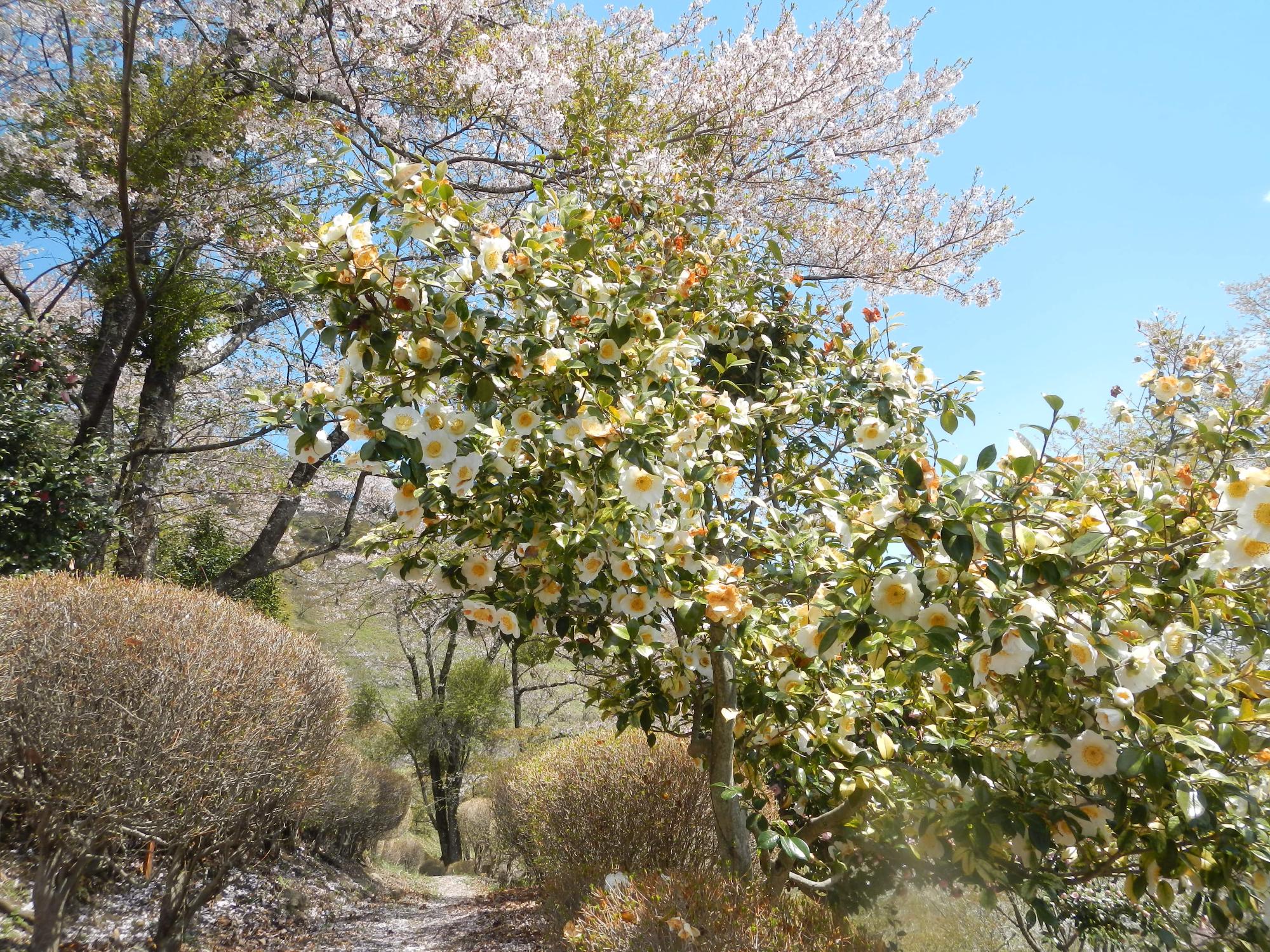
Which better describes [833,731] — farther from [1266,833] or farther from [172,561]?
[172,561]

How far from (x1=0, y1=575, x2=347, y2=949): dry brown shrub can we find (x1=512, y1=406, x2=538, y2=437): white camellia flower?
2.87 m

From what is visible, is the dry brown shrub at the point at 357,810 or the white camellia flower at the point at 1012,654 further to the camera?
the dry brown shrub at the point at 357,810

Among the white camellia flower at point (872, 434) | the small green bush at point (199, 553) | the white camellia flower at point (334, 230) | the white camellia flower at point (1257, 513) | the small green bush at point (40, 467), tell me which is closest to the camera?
the white camellia flower at point (1257, 513)

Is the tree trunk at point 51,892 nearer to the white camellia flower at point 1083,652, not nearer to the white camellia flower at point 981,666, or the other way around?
the white camellia flower at point 981,666

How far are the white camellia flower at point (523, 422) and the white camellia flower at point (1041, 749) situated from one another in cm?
136

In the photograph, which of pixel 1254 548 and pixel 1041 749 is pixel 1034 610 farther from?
pixel 1041 749

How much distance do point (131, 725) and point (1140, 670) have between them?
4056 millimetres

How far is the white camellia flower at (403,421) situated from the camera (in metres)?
1.55

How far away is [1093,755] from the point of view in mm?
1386

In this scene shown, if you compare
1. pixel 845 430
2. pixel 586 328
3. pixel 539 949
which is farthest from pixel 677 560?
pixel 539 949

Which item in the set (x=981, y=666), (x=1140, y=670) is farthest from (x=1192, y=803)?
(x=981, y=666)

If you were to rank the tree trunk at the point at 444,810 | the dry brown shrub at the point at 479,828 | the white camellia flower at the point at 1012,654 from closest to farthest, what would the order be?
the white camellia flower at the point at 1012,654
the dry brown shrub at the point at 479,828
the tree trunk at the point at 444,810

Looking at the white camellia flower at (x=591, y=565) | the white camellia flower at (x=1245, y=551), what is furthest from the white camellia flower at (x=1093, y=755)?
the white camellia flower at (x=591, y=565)

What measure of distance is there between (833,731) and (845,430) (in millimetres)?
1157
